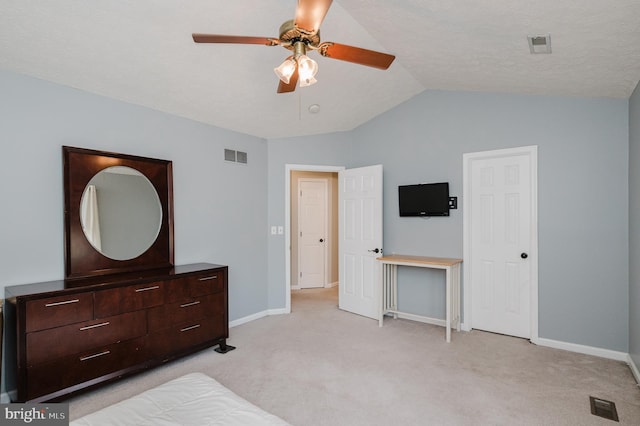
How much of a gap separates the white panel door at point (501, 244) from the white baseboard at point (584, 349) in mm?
189

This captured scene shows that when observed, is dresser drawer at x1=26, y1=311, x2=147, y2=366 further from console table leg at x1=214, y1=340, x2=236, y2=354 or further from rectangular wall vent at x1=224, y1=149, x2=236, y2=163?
rectangular wall vent at x1=224, y1=149, x2=236, y2=163

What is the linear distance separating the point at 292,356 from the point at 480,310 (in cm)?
235

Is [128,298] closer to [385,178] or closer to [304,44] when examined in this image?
[304,44]

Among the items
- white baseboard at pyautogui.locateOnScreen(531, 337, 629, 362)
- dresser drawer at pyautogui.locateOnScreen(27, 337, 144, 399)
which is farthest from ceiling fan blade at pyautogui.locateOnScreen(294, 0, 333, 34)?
white baseboard at pyautogui.locateOnScreen(531, 337, 629, 362)

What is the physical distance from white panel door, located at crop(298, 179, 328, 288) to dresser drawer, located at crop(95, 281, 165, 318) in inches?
146

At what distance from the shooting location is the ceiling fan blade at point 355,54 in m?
2.07

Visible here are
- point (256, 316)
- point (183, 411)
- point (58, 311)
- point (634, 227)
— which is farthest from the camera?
point (256, 316)

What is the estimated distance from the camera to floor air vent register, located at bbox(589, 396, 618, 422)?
237 centimetres

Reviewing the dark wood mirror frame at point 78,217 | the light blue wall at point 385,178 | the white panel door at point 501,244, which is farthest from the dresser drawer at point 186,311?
the white panel door at point 501,244

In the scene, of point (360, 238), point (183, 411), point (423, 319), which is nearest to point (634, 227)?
point (423, 319)

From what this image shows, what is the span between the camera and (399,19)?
2.61 m

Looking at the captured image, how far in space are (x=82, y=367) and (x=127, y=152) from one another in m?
1.92

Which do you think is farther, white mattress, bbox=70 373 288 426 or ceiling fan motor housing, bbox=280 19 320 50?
ceiling fan motor housing, bbox=280 19 320 50

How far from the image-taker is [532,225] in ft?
12.2
